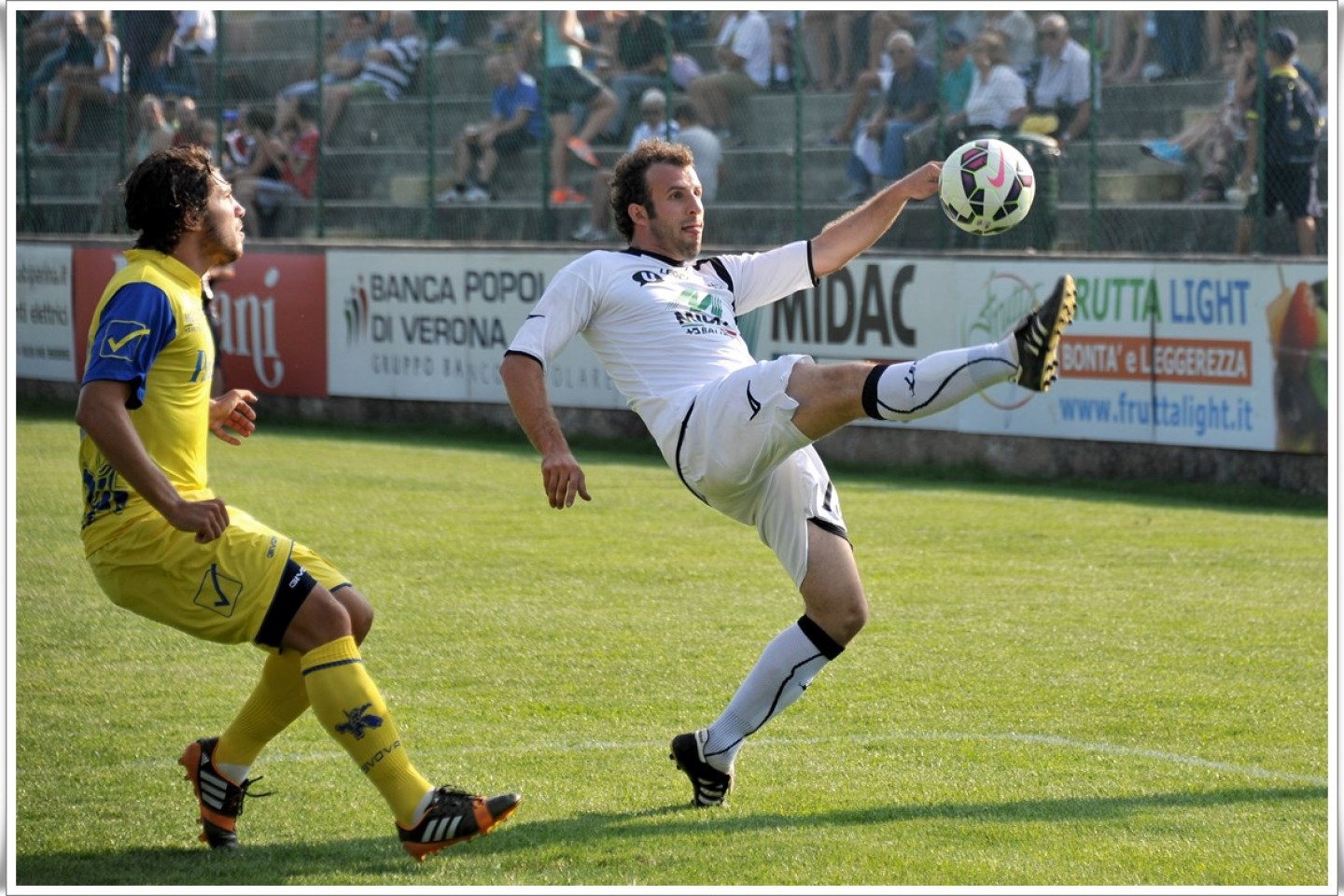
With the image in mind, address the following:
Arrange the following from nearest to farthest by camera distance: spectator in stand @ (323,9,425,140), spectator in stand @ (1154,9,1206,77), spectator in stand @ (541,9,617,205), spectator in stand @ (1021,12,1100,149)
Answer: spectator in stand @ (1154,9,1206,77) → spectator in stand @ (1021,12,1100,149) → spectator in stand @ (541,9,617,205) → spectator in stand @ (323,9,425,140)

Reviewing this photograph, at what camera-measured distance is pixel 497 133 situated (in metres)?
18.5

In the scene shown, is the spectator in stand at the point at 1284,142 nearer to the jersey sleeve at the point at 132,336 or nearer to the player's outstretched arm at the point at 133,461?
the jersey sleeve at the point at 132,336

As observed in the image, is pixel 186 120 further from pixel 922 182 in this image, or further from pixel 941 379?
pixel 941 379

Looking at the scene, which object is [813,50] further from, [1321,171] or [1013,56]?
[1321,171]

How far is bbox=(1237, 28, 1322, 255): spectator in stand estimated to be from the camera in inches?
538

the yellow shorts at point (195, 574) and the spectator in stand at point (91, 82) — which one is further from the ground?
the spectator in stand at point (91, 82)

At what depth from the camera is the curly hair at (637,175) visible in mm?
6062

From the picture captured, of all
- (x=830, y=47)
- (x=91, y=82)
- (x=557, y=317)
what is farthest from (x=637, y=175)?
(x=91, y=82)

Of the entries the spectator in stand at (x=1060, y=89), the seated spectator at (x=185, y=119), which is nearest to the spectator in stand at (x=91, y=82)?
the seated spectator at (x=185, y=119)

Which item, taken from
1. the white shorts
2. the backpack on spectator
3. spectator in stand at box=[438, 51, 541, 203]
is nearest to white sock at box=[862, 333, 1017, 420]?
the white shorts

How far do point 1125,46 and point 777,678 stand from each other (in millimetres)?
10908

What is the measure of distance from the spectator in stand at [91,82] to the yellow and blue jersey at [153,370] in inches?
674

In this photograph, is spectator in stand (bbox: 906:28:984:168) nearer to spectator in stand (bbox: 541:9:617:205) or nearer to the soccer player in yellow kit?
spectator in stand (bbox: 541:9:617:205)

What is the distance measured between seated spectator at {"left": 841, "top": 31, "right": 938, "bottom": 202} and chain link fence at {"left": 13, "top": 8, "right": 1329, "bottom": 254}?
0.40 ft
